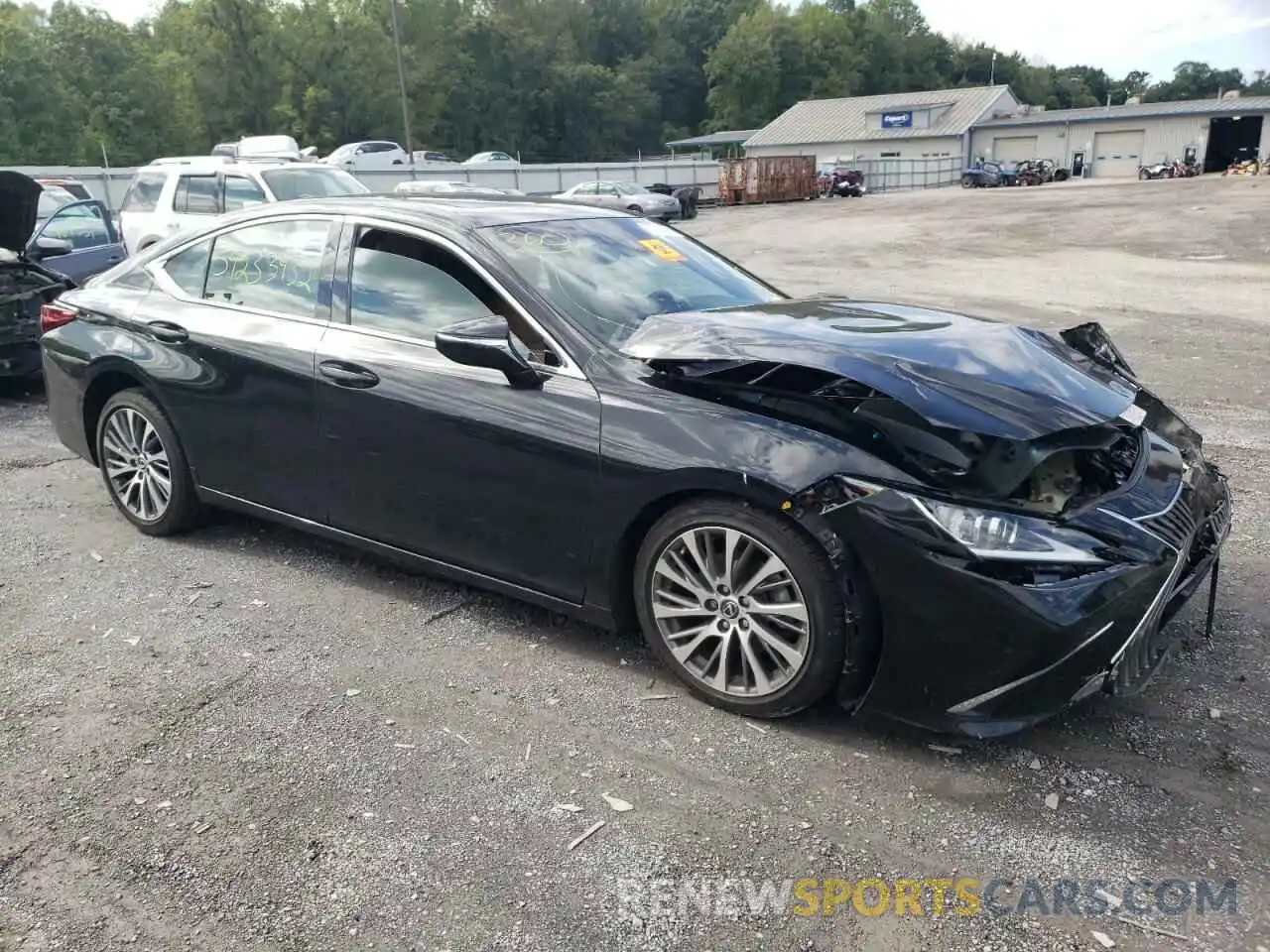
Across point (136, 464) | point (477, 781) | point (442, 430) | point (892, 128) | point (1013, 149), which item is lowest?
point (477, 781)

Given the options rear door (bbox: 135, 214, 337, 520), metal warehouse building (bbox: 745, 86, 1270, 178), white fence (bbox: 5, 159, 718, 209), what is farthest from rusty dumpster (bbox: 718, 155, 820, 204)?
rear door (bbox: 135, 214, 337, 520)

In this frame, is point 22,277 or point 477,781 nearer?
point 477,781

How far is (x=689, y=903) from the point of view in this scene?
252 cm

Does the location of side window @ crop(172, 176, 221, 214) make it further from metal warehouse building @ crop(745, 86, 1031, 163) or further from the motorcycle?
metal warehouse building @ crop(745, 86, 1031, 163)

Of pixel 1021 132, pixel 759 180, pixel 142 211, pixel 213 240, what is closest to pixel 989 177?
pixel 1021 132

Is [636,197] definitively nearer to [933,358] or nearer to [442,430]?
[442,430]

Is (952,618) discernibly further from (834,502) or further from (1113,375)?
(1113,375)

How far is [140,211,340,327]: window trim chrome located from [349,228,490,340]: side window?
23 centimetres

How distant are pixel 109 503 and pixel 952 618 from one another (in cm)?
474

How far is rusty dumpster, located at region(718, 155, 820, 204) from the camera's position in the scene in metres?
47.5

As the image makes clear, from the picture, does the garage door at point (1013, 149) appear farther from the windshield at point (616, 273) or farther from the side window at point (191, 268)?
the side window at point (191, 268)

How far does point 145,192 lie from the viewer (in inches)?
539

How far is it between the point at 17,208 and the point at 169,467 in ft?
15.0

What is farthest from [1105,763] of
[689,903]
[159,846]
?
[159,846]
